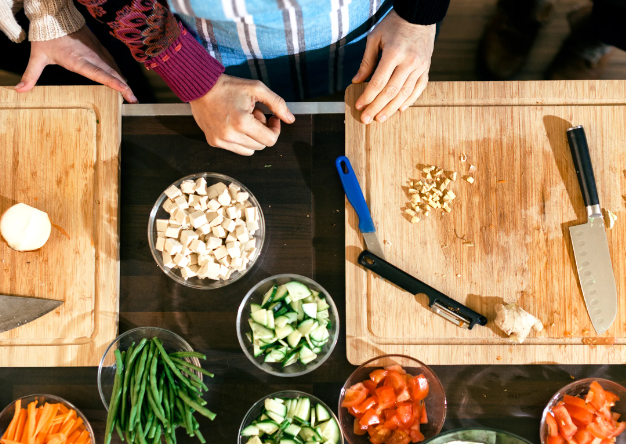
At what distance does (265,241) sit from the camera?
1.58 metres

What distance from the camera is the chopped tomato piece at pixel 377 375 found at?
147 centimetres

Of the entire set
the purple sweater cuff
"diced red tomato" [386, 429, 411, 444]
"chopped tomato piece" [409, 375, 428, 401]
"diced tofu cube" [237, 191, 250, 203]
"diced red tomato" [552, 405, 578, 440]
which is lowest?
"diced red tomato" [386, 429, 411, 444]

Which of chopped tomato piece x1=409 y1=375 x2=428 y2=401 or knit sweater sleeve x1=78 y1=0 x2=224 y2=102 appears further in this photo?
chopped tomato piece x1=409 y1=375 x2=428 y2=401

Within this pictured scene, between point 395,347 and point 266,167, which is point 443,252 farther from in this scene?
point 266,167

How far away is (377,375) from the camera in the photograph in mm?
1467

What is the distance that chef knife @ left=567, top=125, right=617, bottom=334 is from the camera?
147cm

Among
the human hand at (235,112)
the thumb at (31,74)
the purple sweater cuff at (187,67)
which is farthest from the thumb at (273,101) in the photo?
the thumb at (31,74)

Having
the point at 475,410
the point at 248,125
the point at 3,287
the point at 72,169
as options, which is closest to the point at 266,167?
the point at 248,125

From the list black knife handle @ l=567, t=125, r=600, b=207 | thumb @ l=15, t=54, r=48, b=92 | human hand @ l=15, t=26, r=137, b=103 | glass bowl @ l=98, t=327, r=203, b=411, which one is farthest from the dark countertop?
black knife handle @ l=567, t=125, r=600, b=207

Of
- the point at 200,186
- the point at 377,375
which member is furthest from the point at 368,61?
the point at 377,375

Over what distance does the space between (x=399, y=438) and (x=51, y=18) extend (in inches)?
70.9

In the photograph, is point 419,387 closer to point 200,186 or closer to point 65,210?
point 200,186

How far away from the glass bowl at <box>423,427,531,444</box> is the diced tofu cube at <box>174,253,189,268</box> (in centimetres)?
93

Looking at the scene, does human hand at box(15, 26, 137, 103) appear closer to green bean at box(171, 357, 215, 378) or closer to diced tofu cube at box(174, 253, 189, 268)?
diced tofu cube at box(174, 253, 189, 268)
